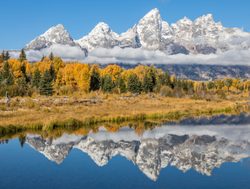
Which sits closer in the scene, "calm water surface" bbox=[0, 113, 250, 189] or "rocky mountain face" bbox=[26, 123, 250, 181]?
"calm water surface" bbox=[0, 113, 250, 189]

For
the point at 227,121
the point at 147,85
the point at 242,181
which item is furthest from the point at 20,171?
the point at 147,85

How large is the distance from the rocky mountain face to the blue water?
2.77 ft

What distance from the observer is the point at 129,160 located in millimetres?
34125

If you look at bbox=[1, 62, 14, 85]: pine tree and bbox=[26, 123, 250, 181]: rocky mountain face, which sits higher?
bbox=[1, 62, 14, 85]: pine tree

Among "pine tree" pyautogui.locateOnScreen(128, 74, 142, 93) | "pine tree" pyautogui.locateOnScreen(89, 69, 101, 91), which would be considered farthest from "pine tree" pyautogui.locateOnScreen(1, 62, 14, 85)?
"pine tree" pyautogui.locateOnScreen(128, 74, 142, 93)

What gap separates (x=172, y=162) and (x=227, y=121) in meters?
32.1

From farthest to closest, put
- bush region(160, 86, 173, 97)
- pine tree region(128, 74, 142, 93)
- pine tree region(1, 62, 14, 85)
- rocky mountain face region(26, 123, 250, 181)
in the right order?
pine tree region(128, 74, 142, 93) < bush region(160, 86, 173, 97) < pine tree region(1, 62, 14, 85) < rocky mountain face region(26, 123, 250, 181)

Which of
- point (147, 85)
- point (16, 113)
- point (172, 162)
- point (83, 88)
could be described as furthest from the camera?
point (147, 85)

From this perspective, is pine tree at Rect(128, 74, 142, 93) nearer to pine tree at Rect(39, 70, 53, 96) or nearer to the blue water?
pine tree at Rect(39, 70, 53, 96)

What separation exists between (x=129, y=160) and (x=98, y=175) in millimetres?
5731

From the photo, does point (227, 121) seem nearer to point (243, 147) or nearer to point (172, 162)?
point (243, 147)

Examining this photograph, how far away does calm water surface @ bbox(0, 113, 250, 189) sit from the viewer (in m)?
26.7

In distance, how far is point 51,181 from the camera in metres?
26.8

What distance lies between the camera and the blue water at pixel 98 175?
2584cm
